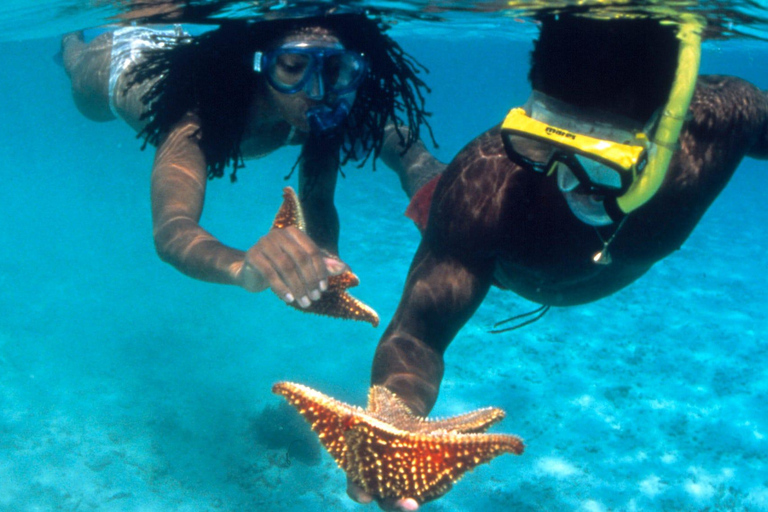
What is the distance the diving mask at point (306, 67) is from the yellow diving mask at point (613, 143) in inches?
97.6

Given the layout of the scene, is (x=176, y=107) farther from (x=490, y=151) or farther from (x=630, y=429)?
(x=630, y=429)

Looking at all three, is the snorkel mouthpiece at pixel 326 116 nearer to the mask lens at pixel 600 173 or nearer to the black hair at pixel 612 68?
the black hair at pixel 612 68

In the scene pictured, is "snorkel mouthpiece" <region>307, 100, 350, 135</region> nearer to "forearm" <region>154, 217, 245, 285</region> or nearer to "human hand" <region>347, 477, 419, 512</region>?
"forearm" <region>154, 217, 245, 285</region>

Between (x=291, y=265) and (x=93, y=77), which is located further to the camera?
(x=93, y=77)

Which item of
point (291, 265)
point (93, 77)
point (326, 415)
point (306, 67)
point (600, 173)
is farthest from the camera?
point (93, 77)

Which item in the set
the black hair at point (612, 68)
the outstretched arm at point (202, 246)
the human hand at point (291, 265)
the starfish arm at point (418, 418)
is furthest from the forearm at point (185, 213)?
the black hair at point (612, 68)

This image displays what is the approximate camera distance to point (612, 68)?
2.59m

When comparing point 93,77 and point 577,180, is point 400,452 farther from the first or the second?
point 93,77

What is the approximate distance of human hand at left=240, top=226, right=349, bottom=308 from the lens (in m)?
2.74

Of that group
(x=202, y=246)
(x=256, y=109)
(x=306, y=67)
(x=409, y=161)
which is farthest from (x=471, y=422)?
(x=409, y=161)

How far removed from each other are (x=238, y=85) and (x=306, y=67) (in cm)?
92

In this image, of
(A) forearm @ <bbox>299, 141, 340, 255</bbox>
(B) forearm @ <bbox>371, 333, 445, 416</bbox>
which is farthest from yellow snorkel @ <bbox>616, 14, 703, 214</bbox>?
(A) forearm @ <bbox>299, 141, 340, 255</bbox>

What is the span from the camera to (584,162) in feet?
8.01

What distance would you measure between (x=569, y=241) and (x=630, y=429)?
6249mm
